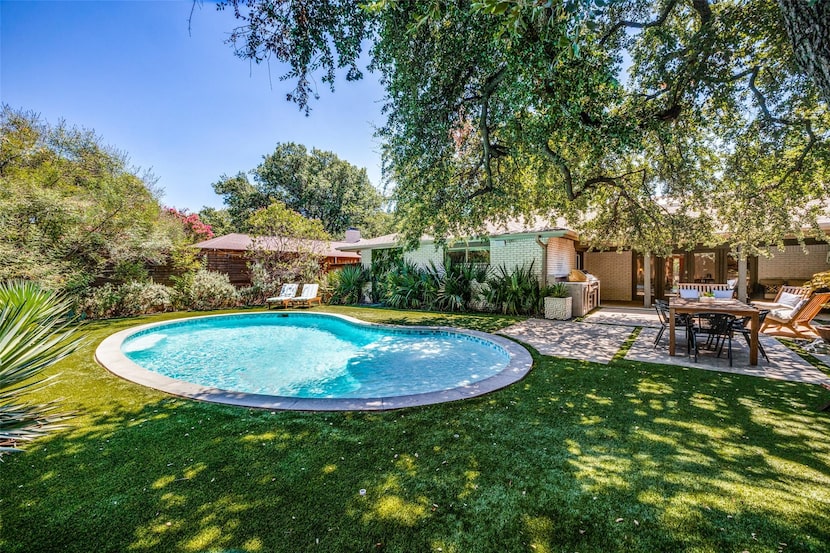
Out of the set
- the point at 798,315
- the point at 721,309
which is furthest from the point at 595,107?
the point at 798,315

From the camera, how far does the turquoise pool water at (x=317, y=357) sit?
22.0 feet

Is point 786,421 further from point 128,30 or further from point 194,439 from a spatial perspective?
point 128,30

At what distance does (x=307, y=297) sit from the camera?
50.2 feet

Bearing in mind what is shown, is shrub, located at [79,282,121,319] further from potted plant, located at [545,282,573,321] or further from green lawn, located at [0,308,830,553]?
potted plant, located at [545,282,573,321]

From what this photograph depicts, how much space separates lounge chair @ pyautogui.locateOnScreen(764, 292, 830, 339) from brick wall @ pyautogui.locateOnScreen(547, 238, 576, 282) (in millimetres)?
5921

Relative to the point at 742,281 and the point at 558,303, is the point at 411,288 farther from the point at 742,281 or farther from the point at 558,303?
the point at 742,281

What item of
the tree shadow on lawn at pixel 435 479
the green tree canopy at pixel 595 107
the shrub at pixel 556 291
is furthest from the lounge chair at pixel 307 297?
the tree shadow on lawn at pixel 435 479

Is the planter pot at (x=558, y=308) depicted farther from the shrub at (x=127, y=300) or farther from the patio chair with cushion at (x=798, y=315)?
the shrub at (x=127, y=300)

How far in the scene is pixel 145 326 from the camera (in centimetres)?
1029

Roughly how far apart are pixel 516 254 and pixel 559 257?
195 centimetres

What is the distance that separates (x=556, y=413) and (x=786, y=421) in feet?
8.46

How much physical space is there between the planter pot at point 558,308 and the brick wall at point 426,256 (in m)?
5.17

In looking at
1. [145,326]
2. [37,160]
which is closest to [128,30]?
[145,326]

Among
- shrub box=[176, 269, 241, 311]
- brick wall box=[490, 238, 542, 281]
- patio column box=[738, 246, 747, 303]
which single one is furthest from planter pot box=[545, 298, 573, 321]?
shrub box=[176, 269, 241, 311]
